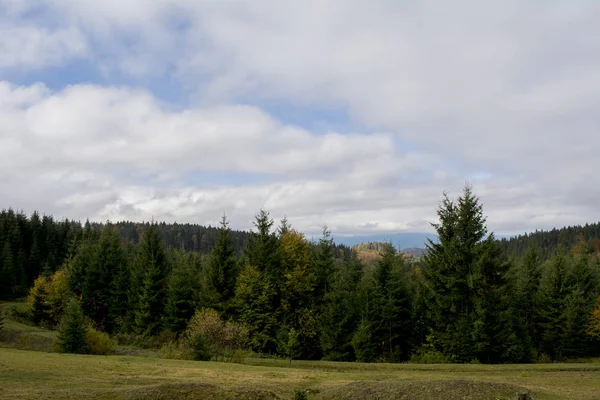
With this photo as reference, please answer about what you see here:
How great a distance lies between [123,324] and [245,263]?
1978cm

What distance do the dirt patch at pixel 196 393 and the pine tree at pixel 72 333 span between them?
21.2m

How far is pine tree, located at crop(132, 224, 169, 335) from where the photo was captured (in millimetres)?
54625

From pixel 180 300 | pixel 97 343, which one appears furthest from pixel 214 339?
pixel 180 300

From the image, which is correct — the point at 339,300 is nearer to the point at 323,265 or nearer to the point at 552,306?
the point at 323,265

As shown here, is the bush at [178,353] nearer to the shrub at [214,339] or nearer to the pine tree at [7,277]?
the shrub at [214,339]

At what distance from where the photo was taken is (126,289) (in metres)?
61.0

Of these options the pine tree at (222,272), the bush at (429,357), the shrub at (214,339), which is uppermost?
the pine tree at (222,272)

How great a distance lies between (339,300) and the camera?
48.3m

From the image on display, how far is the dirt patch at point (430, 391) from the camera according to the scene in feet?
51.7

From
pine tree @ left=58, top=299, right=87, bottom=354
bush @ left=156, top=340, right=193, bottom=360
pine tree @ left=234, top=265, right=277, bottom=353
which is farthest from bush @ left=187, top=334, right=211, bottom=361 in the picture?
pine tree @ left=234, top=265, right=277, bottom=353

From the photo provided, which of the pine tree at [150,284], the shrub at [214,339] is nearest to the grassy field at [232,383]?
the shrub at [214,339]

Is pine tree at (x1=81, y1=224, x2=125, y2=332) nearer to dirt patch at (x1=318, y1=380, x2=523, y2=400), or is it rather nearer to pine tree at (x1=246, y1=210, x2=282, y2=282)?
pine tree at (x1=246, y1=210, x2=282, y2=282)

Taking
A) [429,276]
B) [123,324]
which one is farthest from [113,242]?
[429,276]

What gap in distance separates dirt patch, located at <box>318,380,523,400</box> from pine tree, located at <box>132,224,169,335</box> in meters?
42.8
